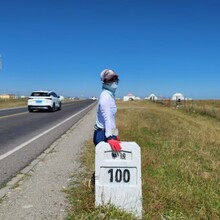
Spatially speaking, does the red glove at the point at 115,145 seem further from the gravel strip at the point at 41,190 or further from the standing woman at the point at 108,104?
the gravel strip at the point at 41,190

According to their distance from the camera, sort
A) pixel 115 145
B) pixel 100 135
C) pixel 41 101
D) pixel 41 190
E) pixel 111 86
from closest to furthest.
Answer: pixel 115 145
pixel 111 86
pixel 100 135
pixel 41 190
pixel 41 101

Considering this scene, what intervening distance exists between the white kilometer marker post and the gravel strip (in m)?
0.68

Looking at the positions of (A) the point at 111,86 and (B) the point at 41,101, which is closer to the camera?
(A) the point at 111,86

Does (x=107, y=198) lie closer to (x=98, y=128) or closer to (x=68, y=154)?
(x=98, y=128)

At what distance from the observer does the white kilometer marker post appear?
457 cm

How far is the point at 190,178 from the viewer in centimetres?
661

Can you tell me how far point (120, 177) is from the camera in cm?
461

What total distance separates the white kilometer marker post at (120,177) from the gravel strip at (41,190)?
68cm

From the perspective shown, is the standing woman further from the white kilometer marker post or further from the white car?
the white car

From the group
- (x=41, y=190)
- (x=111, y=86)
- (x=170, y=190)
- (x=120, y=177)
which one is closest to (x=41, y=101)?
(x=41, y=190)

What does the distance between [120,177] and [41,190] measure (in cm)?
197

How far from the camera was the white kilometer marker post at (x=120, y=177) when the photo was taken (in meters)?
4.57

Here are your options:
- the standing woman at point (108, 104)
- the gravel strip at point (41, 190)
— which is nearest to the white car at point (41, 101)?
the gravel strip at point (41, 190)

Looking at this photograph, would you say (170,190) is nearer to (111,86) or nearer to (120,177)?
(120,177)
